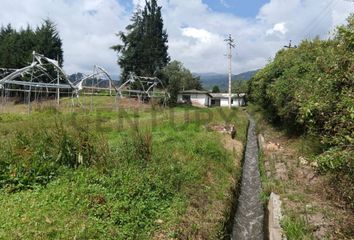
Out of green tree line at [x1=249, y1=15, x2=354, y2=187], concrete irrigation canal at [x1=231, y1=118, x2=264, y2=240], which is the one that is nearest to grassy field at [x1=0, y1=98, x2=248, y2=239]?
concrete irrigation canal at [x1=231, y1=118, x2=264, y2=240]

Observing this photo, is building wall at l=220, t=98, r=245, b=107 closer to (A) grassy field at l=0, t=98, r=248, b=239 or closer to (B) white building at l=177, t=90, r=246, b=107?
(B) white building at l=177, t=90, r=246, b=107

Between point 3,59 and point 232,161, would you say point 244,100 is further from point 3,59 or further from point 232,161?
point 232,161

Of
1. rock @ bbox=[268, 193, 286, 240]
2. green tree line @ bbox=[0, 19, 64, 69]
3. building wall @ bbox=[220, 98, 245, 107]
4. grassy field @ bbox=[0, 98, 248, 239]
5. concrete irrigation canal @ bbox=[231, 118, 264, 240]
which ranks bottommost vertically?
concrete irrigation canal @ bbox=[231, 118, 264, 240]

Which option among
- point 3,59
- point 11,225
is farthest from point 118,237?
point 3,59

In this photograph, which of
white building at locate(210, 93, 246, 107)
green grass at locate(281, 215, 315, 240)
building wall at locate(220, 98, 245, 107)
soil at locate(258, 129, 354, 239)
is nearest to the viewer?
green grass at locate(281, 215, 315, 240)

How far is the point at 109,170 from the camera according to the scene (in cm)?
809

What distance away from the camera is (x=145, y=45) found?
5416 centimetres

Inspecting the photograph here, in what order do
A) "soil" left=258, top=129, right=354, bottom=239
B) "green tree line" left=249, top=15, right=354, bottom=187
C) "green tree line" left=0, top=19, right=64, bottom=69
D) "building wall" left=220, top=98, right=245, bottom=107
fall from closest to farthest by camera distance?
"green tree line" left=249, top=15, right=354, bottom=187 < "soil" left=258, top=129, right=354, bottom=239 < "green tree line" left=0, top=19, right=64, bottom=69 < "building wall" left=220, top=98, right=245, bottom=107

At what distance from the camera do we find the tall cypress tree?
54188 millimetres

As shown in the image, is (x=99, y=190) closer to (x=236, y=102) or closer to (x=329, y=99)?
(x=329, y=99)

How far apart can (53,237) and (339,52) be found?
315 inches

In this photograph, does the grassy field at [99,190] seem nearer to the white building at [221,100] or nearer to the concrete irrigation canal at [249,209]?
the concrete irrigation canal at [249,209]

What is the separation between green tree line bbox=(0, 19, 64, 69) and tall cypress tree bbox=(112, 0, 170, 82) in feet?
29.7

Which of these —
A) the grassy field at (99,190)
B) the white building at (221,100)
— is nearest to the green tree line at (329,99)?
the grassy field at (99,190)
